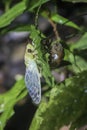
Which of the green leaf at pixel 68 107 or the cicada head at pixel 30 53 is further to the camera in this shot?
the cicada head at pixel 30 53

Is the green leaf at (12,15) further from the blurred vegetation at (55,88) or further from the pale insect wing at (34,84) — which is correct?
the pale insect wing at (34,84)

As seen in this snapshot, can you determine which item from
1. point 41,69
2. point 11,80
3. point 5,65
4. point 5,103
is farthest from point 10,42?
point 41,69

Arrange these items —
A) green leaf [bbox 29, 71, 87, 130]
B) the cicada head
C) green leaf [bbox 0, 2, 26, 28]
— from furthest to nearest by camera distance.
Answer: green leaf [bbox 0, 2, 26, 28] < the cicada head < green leaf [bbox 29, 71, 87, 130]

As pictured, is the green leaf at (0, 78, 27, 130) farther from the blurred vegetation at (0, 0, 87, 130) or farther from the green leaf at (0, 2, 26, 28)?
the green leaf at (0, 2, 26, 28)

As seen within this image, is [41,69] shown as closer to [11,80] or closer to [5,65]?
[11,80]

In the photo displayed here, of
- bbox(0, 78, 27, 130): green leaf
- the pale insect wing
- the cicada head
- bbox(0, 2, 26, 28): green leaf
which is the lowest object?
bbox(0, 78, 27, 130): green leaf

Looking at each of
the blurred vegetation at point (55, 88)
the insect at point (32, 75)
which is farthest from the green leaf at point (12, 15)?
the insect at point (32, 75)

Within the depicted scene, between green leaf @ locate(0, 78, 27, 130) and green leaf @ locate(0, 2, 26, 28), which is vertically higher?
green leaf @ locate(0, 2, 26, 28)

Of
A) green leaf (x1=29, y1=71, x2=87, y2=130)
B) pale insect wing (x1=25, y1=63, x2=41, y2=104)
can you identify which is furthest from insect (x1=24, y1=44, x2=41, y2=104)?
green leaf (x1=29, y1=71, x2=87, y2=130)

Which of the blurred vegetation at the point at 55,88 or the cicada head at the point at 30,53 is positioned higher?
the cicada head at the point at 30,53
